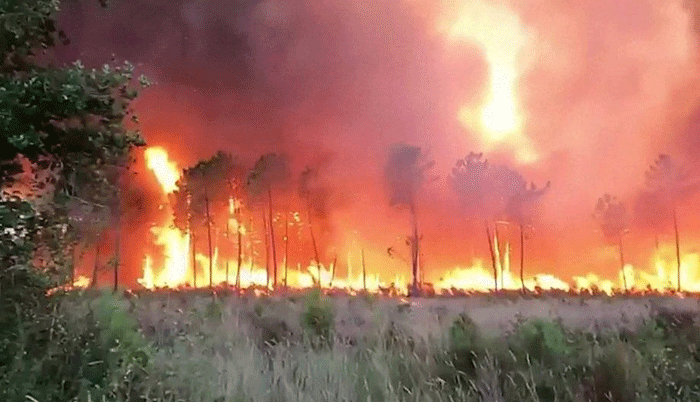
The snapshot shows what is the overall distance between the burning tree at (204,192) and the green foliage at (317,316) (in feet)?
116

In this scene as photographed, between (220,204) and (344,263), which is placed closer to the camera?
(220,204)

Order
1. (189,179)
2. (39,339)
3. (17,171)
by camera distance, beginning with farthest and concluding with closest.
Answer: (189,179) < (17,171) < (39,339)

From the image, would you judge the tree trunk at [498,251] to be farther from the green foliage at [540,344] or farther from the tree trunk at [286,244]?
the green foliage at [540,344]

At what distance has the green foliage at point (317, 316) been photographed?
12.6m

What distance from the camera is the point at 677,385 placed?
6473 mm

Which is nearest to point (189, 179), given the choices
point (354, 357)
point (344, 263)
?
point (344, 263)

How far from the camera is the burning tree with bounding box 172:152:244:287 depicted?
158 feet

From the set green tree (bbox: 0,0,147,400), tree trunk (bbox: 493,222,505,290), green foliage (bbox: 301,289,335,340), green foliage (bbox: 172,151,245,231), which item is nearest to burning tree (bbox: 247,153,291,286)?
green foliage (bbox: 172,151,245,231)

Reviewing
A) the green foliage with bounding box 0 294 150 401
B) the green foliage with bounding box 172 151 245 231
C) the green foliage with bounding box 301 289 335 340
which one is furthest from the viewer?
the green foliage with bounding box 172 151 245 231

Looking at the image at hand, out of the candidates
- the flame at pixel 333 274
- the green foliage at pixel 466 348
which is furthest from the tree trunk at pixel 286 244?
the green foliage at pixel 466 348

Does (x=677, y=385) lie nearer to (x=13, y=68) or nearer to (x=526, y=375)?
(x=526, y=375)

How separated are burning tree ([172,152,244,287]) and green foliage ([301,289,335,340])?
3528 cm

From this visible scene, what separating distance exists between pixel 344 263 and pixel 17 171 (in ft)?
178

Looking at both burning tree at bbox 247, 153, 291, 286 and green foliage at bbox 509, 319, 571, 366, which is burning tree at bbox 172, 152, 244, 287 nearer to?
burning tree at bbox 247, 153, 291, 286
